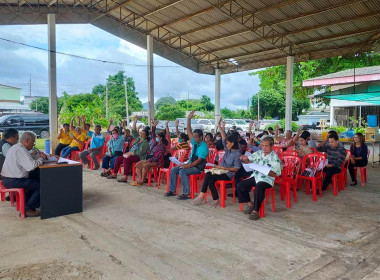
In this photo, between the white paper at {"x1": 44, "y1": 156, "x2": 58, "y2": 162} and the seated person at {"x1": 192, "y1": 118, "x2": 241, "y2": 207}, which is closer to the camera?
the white paper at {"x1": 44, "y1": 156, "x2": 58, "y2": 162}

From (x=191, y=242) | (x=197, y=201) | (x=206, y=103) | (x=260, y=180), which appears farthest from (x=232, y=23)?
(x=206, y=103)

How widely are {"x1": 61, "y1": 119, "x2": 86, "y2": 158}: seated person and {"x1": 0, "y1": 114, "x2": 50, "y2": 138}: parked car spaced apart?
9865 millimetres

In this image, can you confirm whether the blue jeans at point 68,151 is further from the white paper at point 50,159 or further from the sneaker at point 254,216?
the sneaker at point 254,216

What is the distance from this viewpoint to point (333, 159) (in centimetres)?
607

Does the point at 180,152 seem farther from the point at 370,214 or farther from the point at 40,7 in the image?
the point at 40,7

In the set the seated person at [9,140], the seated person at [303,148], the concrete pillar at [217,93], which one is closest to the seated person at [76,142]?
the seated person at [9,140]

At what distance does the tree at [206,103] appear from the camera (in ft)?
131

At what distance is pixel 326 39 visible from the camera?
40.9 ft

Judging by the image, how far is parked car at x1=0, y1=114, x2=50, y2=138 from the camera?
17.5 metres

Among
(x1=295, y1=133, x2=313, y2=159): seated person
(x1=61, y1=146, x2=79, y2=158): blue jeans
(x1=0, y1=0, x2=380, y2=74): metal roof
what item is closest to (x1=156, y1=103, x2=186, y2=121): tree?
(x1=0, y1=0, x2=380, y2=74): metal roof

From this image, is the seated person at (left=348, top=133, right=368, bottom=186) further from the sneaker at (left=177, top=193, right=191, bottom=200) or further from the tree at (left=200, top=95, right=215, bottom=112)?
the tree at (left=200, top=95, right=215, bottom=112)

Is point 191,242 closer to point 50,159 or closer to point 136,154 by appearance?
point 50,159

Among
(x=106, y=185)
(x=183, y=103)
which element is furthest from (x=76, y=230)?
(x=183, y=103)

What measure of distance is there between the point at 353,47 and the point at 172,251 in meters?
12.2
